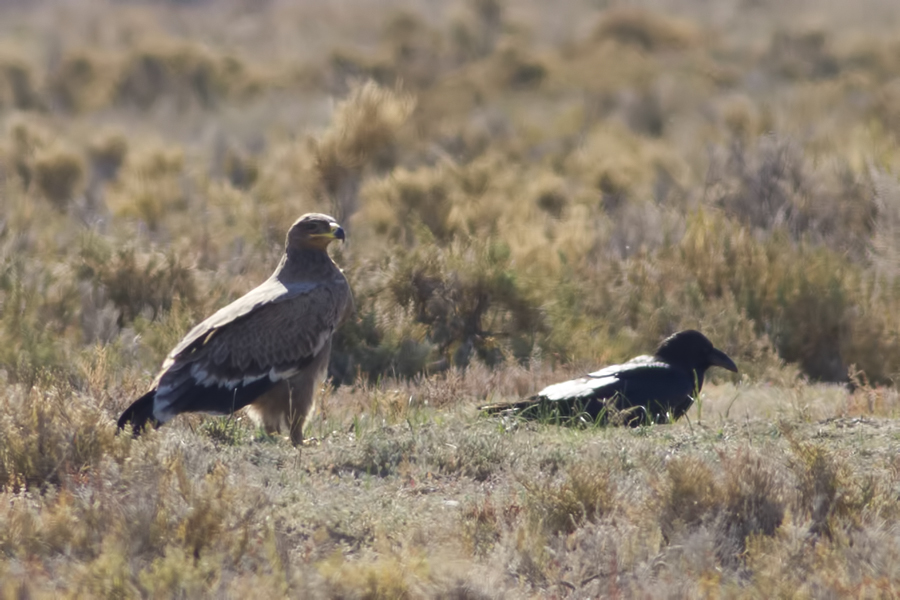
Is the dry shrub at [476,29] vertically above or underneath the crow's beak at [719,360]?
underneath

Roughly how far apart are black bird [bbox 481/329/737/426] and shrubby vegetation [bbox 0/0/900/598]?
1.20 feet

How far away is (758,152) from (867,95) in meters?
16.2

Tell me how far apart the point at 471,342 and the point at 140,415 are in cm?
506

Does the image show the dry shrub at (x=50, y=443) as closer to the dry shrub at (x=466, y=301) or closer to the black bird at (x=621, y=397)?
the black bird at (x=621, y=397)

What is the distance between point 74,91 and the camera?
36969 mm

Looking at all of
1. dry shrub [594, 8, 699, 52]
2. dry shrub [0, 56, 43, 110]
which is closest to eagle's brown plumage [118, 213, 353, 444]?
dry shrub [0, 56, 43, 110]

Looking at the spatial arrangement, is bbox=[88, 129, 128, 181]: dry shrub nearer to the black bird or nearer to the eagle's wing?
the eagle's wing

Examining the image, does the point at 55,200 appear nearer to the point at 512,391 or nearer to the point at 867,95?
the point at 512,391

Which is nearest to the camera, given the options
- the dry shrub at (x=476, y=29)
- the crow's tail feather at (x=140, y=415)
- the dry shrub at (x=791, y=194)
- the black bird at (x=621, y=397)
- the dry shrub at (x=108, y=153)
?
the crow's tail feather at (x=140, y=415)

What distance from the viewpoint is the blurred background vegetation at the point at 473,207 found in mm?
12172

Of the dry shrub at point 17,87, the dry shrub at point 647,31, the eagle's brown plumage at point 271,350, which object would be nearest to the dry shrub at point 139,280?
the eagle's brown plumage at point 271,350

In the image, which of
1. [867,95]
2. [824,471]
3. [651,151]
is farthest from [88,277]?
[867,95]

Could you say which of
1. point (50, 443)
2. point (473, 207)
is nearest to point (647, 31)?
point (473, 207)

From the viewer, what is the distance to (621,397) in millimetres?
8539
